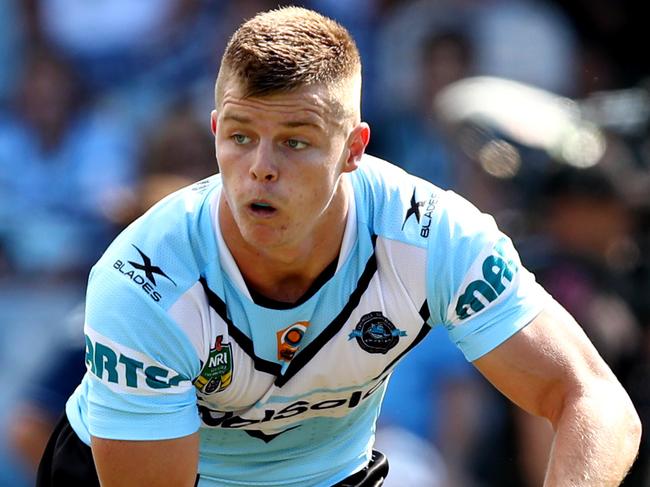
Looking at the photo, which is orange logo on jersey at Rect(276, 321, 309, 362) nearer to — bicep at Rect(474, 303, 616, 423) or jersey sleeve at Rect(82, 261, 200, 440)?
jersey sleeve at Rect(82, 261, 200, 440)

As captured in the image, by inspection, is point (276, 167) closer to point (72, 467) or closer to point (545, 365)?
point (545, 365)

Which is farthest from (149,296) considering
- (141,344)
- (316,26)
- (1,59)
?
(1,59)

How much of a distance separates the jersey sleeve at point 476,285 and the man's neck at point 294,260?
274 millimetres

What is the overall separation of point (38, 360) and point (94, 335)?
4.01 m

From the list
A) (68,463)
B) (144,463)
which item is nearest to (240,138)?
(144,463)

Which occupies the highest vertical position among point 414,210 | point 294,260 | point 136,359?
point 414,210

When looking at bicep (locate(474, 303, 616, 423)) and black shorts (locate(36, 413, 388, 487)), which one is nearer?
bicep (locate(474, 303, 616, 423))

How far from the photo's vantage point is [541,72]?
26.1ft

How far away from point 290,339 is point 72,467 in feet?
2.98

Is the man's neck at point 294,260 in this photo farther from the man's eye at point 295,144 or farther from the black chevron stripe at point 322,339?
the man's eye at point 295,144

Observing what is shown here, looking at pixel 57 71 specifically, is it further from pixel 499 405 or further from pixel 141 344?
pixel 141 344

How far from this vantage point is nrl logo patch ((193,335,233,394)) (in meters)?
3.53

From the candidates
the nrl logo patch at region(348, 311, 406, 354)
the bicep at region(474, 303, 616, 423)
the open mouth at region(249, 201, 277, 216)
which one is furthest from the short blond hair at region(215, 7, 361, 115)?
the bicep at region(474, 303, 616, 423)

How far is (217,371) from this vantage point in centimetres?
356
